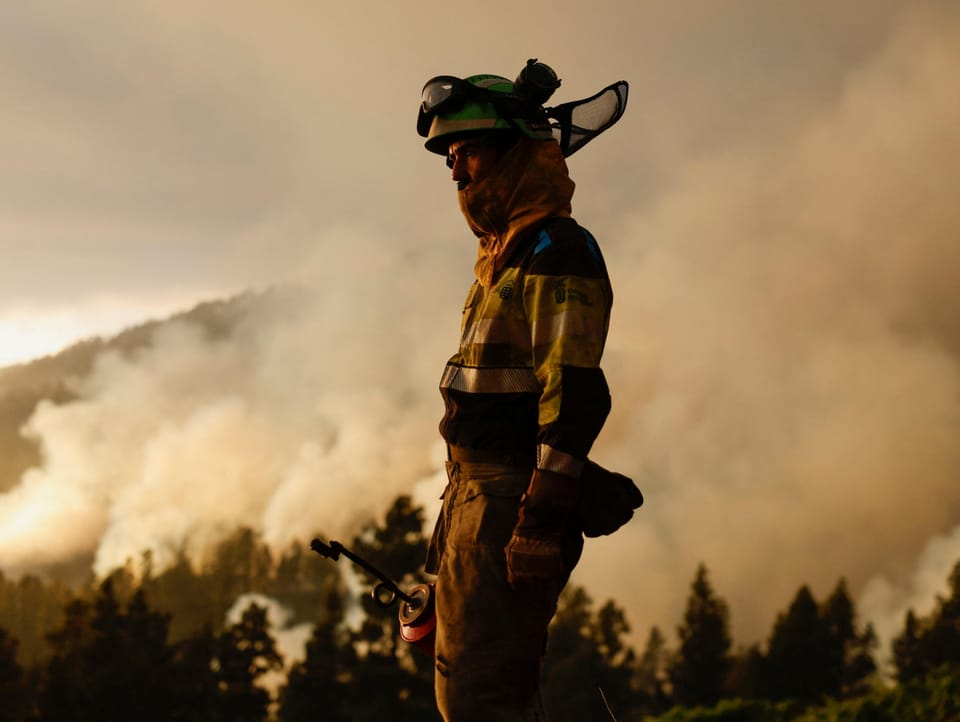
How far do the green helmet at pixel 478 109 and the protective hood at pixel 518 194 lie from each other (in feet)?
0.27

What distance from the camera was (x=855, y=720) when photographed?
39.1 feet

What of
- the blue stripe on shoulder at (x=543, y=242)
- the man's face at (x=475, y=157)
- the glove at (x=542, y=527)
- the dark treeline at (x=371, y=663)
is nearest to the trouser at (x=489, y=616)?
the glove at (x=542, y=527)

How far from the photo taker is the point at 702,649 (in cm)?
2702

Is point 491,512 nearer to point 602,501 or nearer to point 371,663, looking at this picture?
point 602,501

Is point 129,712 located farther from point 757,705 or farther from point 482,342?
point 482,342

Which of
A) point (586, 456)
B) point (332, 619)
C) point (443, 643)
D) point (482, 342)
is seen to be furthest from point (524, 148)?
point (332, 619)

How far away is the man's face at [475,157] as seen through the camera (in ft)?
15.5

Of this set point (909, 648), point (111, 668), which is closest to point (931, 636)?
point (909, 648)

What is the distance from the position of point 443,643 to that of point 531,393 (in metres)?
1.10

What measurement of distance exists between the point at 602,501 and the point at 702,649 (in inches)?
955

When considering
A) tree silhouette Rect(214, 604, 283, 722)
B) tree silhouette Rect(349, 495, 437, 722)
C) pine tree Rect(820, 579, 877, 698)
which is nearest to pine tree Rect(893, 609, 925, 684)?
pine tree Rect(820, 579, 877, 698)

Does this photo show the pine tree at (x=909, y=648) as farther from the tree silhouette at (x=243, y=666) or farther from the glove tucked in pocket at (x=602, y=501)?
the glove tucked in pocket at (x=602, y=501)

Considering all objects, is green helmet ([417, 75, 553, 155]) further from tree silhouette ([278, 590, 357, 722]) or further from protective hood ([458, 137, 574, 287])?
tree silhouette ([278, 590, 357, 722])

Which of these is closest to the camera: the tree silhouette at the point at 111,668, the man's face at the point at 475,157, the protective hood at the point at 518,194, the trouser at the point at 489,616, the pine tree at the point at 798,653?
the trouser at the point at 489,616
